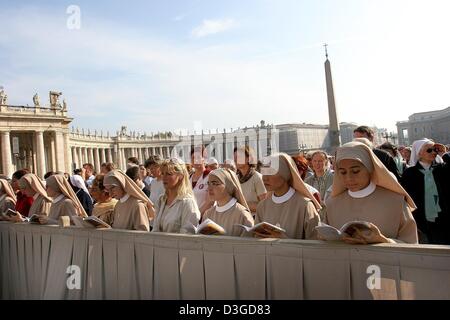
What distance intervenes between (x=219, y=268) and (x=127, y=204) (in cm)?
221

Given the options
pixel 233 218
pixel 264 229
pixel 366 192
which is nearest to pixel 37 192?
pixel 233 218

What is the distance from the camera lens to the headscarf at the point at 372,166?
11.3 ft

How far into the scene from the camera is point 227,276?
3469 millimetres

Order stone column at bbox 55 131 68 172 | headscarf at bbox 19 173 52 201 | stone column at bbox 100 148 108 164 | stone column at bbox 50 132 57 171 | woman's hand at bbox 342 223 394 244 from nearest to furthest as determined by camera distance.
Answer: woman's hand at bbox 342 223 394 244
headscarf at bbox 19 173 52 201
stone column at bbox 55 131 68 172
stone column at bbox 50 132 57 171
stone column at bbox 100 148 108 164

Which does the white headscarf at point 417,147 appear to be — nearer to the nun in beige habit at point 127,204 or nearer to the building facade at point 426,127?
the nun in beige habit at point 127,204

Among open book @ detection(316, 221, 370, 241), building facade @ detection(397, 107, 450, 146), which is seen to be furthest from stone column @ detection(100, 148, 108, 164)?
building facade @ detection(397, 107, 450, 146)

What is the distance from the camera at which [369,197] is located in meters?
3.50

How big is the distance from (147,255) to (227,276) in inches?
37.3

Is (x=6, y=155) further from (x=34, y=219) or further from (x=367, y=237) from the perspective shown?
(x=367, y=237)

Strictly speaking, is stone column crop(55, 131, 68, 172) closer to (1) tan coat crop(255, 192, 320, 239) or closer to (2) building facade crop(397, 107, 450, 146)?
(1) tan coat crop(255, 192, 320, 239)

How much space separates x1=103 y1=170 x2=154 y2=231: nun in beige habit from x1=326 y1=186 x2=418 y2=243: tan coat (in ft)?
8.45

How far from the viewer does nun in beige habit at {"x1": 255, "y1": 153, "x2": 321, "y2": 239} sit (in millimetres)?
4047
